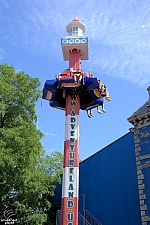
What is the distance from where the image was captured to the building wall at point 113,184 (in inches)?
714

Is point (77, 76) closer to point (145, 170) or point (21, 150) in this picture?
point (21, 150)

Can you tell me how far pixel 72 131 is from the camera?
1483cm

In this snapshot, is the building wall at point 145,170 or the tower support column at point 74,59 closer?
the building wall at point 145,170

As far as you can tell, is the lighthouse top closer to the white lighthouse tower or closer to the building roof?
the white lighthouse tower

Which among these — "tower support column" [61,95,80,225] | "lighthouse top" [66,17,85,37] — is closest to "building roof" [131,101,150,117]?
"tower support column" [61,95,80,225]

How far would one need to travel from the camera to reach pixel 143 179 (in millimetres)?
15609

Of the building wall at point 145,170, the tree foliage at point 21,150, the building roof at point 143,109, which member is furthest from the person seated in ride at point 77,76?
the building wall at point 145,170

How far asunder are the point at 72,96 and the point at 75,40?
11.1ft

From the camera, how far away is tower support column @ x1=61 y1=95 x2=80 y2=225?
13188 millimetres

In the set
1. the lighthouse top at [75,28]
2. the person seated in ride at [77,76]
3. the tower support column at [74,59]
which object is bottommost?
the person seated in ride at [77,76]

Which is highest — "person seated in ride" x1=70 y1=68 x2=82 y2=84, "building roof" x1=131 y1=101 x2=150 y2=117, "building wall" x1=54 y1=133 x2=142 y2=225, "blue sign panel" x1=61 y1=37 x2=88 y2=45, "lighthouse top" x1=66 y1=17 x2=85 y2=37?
"lighthouse top" x1=66 y1=17 x2=85 y2=37

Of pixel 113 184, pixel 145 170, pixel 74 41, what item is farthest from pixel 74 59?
pixel 113 184

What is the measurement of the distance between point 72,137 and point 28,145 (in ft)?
9.22

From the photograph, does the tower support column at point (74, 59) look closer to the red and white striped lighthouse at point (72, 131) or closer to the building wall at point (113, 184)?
the red and white striped lighthouse at point (72, 131)
